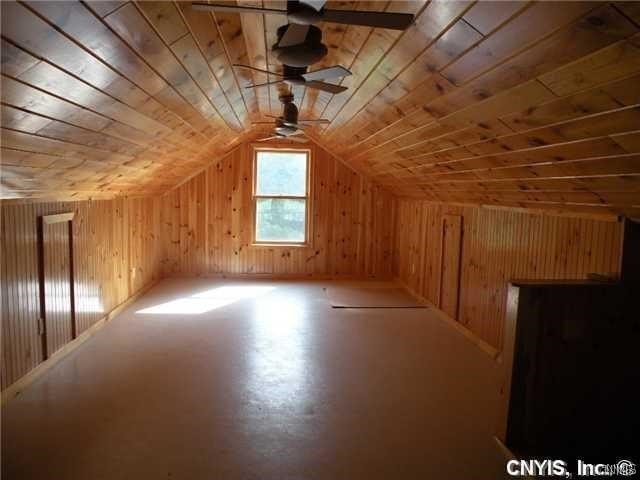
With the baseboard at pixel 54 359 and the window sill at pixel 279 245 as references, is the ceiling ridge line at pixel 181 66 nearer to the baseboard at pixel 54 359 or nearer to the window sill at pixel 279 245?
the baseboard at pixel 54 359

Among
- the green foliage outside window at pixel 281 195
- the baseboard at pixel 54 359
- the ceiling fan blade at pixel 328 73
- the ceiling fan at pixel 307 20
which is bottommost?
the baseboard at pixel 54 359

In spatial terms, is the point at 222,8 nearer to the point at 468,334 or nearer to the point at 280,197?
the point at 468,334

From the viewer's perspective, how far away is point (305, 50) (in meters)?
1.81

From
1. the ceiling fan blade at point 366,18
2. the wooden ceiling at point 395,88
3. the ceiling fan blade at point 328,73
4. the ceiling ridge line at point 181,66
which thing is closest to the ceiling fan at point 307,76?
the ceiling fan blade at point 328,73

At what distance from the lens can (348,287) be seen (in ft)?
21.7

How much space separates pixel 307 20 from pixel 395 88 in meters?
1.17

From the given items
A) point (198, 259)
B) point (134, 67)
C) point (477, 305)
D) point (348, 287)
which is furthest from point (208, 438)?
point (198, 259)

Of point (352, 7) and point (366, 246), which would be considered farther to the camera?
point (366, 246)

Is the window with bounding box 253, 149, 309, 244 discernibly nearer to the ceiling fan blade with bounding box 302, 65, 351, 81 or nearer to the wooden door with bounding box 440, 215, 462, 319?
the wooden door with bounding box 440, 215, 462, 319

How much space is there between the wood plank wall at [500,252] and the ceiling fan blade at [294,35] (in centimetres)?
215

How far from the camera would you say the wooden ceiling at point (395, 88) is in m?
1.42

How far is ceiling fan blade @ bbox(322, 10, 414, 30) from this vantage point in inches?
60.2

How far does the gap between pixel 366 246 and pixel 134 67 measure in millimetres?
5580

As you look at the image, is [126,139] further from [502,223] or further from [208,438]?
[502,223]
